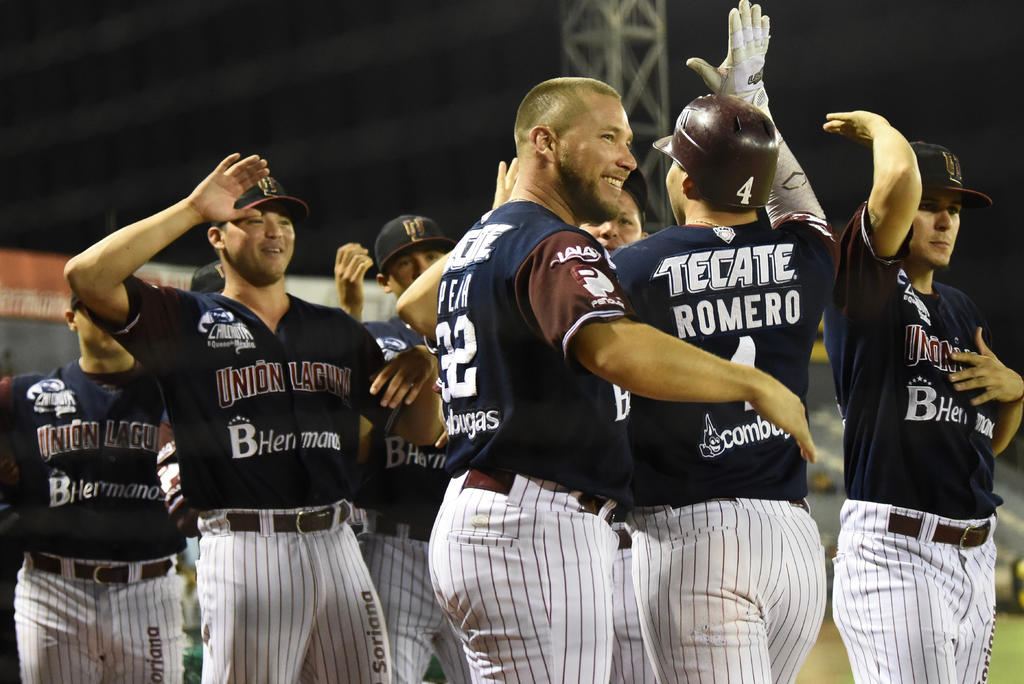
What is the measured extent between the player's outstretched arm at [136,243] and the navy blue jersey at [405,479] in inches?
40.4

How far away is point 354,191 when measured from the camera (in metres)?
19.2

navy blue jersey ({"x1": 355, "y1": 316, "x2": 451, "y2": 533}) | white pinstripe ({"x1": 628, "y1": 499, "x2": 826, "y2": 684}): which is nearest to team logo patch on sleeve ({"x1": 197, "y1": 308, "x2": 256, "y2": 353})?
navy blue jersey ({"x1": 355, "y1": 316, "x2": 451, "y2": 533})

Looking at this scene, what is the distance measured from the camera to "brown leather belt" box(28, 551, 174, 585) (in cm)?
427

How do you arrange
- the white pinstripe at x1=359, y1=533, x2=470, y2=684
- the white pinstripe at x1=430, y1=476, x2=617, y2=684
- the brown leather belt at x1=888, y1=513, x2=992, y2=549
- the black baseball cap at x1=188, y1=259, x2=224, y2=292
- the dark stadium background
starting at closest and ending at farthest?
the white pinstripe at x1=430, y1=476, x2=617, y2=684 → the brown leather belt at x1=888, y1=513, x2=992, y2=549 → the white pinstripe at x1=359, y1=533, x2=470, y2=684 → the black baseball cap at x1=188, y1=259, x2=224, y2=292 → the dark stadium background

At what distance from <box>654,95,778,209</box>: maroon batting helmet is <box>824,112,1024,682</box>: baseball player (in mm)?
505

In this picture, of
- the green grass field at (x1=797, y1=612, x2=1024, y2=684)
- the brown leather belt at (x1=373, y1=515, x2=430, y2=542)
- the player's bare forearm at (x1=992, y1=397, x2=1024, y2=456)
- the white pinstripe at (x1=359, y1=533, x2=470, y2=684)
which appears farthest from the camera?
the green grass field at (x1=797, y1=612, x2=1024, y2=684)

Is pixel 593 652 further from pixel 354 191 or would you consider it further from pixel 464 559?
pixel 354 191

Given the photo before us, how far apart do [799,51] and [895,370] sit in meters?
15.1

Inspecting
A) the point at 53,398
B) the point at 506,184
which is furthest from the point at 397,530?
the point at 506,184

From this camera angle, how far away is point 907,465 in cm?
325

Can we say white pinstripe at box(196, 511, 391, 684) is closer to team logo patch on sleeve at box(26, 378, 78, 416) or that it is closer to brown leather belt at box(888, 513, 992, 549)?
team logo patch on sleeve at box(26, 378, 78, 416)

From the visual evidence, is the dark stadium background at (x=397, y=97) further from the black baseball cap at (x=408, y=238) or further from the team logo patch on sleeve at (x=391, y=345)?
the team logo patch on sleeve at (x=391, y=345)

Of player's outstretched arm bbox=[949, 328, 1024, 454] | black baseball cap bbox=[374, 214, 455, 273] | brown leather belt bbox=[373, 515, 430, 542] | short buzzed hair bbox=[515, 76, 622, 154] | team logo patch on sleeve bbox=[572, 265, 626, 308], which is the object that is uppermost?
black baseball cap bbox=[374, 214, 455, 273]

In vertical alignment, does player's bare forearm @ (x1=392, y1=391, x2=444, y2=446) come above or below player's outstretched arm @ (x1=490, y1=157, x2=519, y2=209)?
below
